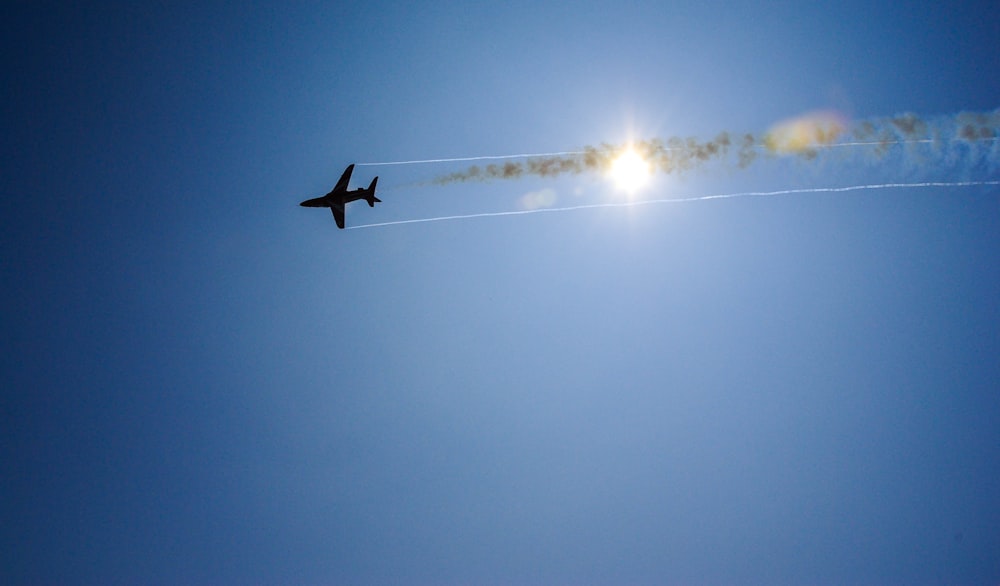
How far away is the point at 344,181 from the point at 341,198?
907 millimetres

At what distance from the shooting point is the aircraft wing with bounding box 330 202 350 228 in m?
24.4

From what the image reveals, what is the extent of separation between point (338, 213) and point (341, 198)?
0.89 meters

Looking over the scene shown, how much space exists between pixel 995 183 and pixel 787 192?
23.7 feet

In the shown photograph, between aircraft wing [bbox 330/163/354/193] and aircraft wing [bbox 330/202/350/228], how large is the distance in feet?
2.51

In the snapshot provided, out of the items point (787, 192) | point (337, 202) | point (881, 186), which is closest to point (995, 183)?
point (881, 186)

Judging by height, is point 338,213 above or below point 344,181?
below

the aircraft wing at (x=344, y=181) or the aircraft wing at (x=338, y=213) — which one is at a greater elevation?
the aircraft wing at (x=344, y=181)

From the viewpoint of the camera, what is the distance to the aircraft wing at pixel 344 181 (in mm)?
24094

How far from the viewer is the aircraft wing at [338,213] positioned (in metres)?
24.4

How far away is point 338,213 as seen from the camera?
Answer: 24578mm

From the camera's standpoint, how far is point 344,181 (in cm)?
2419

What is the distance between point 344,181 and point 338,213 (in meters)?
1.70

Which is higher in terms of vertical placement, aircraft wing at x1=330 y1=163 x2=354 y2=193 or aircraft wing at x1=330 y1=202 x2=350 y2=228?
aircraft wing at x1=330 y1=163 x2=354 y2=193

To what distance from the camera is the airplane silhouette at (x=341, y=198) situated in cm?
2402
